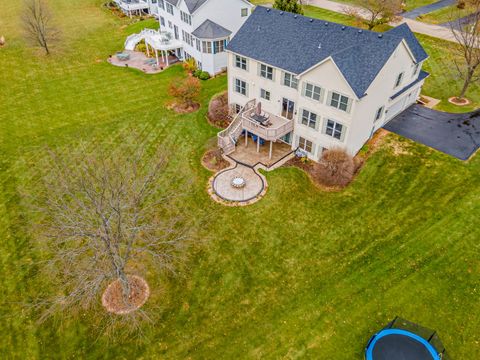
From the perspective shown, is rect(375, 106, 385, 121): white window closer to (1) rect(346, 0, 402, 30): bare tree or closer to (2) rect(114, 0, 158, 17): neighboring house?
(1) rect(346, 0, 402, 30): bare tree

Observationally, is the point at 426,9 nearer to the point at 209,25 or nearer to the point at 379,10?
the point at 379,10

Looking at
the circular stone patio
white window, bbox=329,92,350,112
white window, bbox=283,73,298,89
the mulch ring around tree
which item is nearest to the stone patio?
white window, bbox=283,73,298,89

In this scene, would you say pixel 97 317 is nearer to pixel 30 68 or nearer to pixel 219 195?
pixel 219 195

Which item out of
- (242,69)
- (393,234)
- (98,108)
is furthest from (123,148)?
(393,234)

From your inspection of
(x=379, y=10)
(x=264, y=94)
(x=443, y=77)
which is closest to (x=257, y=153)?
(x=264, y=94)

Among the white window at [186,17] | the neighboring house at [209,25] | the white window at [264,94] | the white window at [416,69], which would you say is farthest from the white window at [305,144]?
the white window at [186,17]

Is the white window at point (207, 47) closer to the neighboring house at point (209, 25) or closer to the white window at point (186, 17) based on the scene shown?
the neighboring house at point (209, 25)
